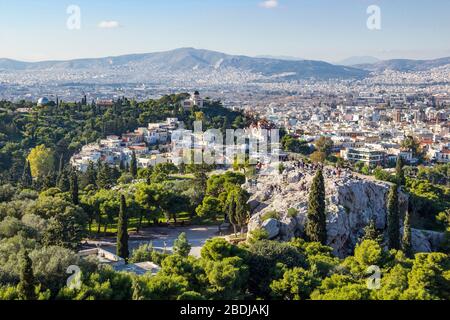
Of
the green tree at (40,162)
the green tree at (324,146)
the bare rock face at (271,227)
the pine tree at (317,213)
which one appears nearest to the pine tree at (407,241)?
the pine tree at (317,213)

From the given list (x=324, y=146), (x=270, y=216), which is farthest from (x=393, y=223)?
(x=324, y=146)

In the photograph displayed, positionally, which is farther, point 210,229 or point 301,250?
point 210,229

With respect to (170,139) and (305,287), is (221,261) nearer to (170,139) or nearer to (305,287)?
(305,287)

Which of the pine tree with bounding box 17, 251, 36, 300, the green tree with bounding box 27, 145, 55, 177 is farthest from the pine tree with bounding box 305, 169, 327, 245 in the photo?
the green tree with bounding box 27, 145, 55, 177

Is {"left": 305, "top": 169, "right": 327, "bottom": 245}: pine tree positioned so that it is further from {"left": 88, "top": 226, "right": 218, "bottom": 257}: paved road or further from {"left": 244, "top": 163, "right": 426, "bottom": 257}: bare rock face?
{"left": 88, "top": 226, "right": 218, "bottom": 257}: paved road
